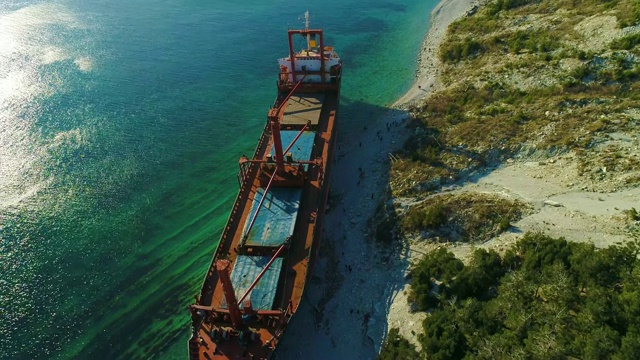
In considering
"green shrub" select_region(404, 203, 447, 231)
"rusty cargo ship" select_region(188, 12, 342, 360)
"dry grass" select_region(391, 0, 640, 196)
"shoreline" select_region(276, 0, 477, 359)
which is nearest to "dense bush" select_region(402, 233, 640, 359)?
"shoreline" select_region(276, 0, 477, 359)

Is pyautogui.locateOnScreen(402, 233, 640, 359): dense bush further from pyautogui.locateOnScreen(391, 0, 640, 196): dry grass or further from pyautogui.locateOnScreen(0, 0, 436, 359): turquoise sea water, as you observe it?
pyautogui.locateOnScreen(0, 0, 436, 359): turquoise sea water

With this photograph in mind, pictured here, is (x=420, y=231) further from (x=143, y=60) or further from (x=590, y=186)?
(x=143, y=60)

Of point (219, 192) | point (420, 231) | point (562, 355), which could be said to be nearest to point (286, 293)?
point (420, 231)

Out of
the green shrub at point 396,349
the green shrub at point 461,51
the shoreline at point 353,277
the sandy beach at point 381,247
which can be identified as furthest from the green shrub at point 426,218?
the green shrub at point 461,51

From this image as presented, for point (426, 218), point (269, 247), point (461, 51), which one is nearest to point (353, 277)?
point (426, 218)

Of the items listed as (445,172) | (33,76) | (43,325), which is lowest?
(43,325)

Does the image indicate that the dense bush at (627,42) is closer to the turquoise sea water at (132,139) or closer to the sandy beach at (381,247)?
the sandy beach at (381,247)

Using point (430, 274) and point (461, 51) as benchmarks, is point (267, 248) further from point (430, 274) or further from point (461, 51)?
point (461, 51)
